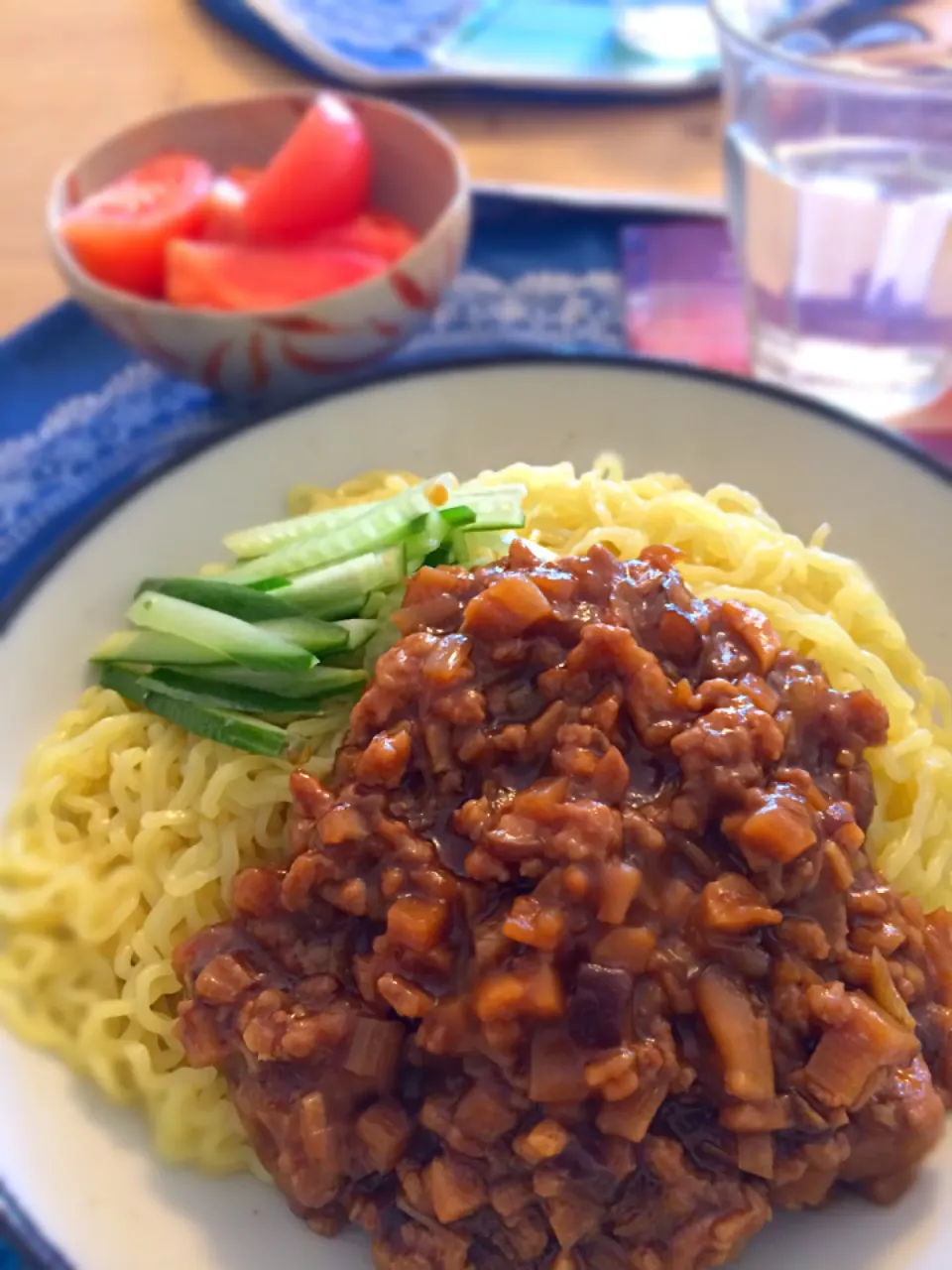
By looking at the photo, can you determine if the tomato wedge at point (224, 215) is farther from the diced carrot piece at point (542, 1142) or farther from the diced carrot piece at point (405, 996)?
the diced carrot piece at point (542, 1142)

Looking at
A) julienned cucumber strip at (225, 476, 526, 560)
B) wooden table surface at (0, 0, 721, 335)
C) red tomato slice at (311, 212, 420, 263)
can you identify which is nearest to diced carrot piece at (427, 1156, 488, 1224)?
julienned cucumber strip at (225, 476, 526, 560)

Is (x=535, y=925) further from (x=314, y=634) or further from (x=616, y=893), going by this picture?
(x=314, y=634)

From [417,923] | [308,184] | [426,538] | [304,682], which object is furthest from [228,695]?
[308,184]

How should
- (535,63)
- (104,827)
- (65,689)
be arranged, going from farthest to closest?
(535,63) → (65,689) → (104,827)

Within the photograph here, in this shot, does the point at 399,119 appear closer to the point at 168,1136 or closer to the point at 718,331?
the point at 718,331

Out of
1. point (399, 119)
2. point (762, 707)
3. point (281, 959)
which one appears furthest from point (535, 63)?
point (281, 959)

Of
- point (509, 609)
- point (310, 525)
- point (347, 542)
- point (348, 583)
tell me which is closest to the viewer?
point (509, 609)
